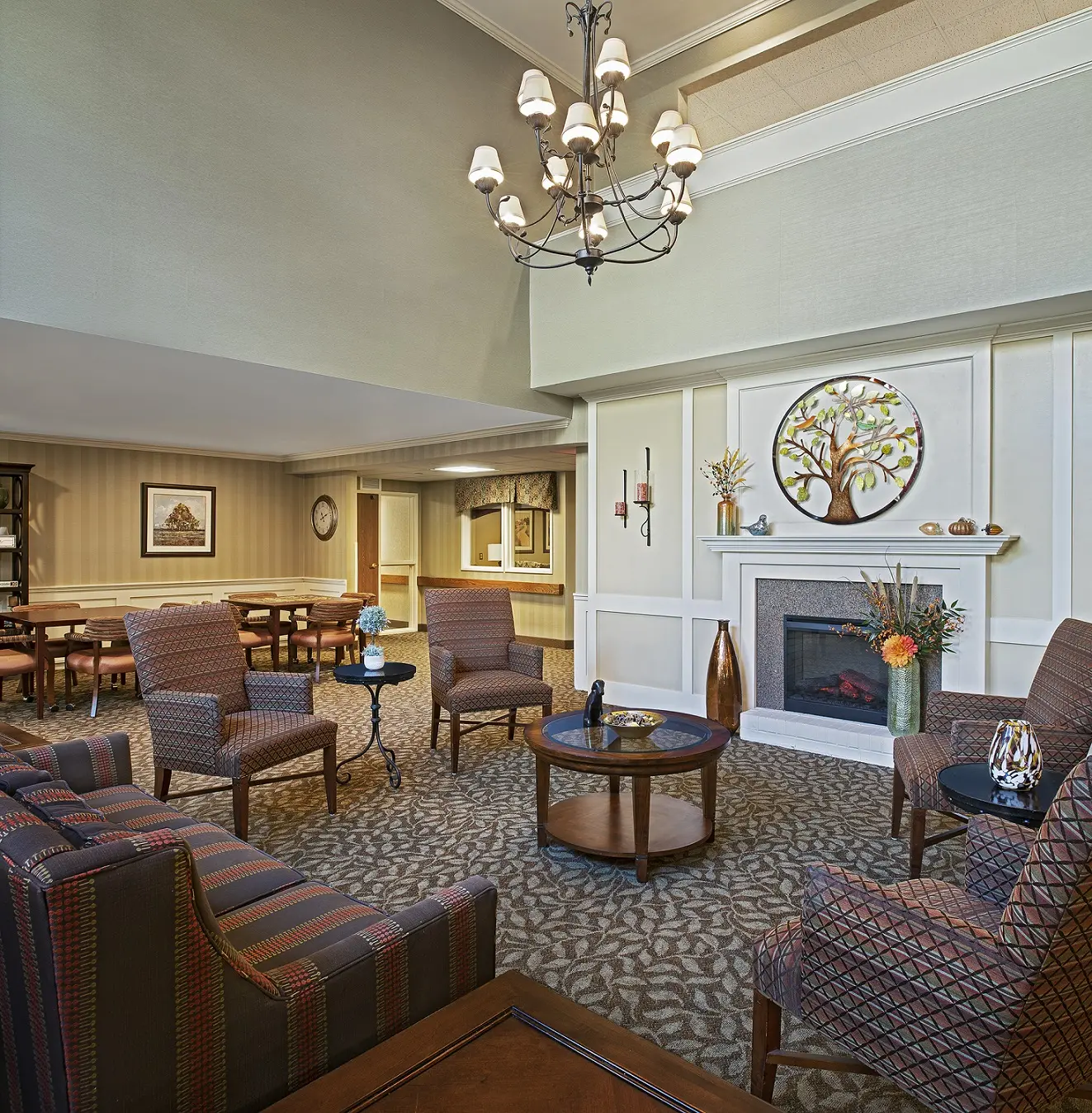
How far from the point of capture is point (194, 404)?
5.75 m

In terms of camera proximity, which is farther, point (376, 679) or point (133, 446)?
point (133, 446)

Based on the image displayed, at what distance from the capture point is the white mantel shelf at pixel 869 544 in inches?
167

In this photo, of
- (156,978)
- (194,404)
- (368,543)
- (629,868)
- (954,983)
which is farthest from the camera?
(368,543)

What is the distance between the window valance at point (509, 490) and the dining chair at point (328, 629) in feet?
9.57

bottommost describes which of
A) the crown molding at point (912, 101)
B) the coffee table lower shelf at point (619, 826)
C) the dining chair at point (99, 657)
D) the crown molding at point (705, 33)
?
the coffee table lower shelf at point (619, 826)

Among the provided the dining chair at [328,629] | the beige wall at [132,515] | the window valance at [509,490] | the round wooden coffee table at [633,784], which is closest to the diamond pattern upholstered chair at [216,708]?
the round wooden coffee table at [633,784]

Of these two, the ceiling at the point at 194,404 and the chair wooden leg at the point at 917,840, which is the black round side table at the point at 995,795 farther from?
the ceiling at the point at 194,404

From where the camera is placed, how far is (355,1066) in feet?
4.12

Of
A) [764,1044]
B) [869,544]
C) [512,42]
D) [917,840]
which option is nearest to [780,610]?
[869,544]

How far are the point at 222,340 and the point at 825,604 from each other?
158 inches

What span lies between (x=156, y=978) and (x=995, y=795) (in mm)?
2314

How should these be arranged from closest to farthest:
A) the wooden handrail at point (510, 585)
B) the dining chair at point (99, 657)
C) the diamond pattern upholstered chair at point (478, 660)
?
1. the diamond pattern upholstered chair at point (478, 660)
2. the dining chair at point (99, 657)
3. the wooden handrail at point (510, 585)

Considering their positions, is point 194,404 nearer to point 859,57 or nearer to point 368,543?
point 368,543

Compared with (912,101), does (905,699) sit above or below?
below
